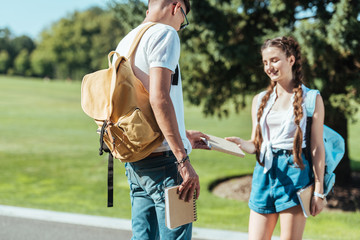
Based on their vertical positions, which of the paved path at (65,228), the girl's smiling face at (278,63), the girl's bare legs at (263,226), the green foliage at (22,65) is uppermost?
the green foliage at (22,65)

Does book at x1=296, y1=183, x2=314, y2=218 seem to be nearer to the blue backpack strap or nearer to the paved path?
the blue backpack strap

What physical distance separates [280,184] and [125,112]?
1.27 meters

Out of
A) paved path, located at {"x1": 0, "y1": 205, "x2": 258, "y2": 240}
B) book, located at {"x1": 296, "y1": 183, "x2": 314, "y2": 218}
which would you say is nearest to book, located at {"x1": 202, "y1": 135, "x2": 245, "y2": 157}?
book, located at {"x1": 296, "y1": 183, "x2": 314, "y2": 218}

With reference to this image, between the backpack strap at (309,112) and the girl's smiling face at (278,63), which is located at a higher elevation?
the girl's smiling face at (278,63)

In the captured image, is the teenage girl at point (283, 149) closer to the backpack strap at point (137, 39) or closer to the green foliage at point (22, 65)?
the backpack strap at point (137, 39)

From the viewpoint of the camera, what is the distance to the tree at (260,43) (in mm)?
5938

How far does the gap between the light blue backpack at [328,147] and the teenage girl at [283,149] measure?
0.03 m

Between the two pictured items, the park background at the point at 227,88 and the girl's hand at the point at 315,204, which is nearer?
the girl's hand at the point at 315,204

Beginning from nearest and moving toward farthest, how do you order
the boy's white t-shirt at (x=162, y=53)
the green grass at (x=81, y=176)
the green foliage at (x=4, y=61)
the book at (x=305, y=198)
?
the boy's white t-shirt at (x=162, y=53) < the book at (x=305, y=198) < the green grass at (x=81, y=176) < the green foliage at (x=4, y=61)

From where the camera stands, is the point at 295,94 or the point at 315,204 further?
the point at 295,94

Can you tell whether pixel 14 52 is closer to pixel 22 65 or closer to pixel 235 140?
pixel 22 65

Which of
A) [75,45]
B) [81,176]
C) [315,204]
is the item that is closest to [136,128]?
[315,204]

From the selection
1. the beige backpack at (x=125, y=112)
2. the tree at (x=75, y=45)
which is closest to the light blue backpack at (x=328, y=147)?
the beige backpack at (x=125, y=112)

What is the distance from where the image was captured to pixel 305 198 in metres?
2.77
